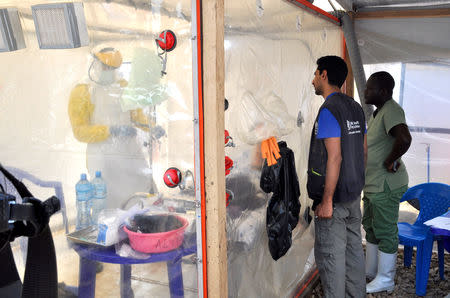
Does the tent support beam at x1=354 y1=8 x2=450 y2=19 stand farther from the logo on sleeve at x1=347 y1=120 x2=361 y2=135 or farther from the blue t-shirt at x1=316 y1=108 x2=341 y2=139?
the blue t-shirt at x1=316 y1=108 x2=341 y2=139

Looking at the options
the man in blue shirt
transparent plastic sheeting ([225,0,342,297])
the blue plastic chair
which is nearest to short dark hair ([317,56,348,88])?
the man in blue shirt

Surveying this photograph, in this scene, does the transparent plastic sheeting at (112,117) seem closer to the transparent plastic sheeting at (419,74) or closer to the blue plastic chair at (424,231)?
the blue plastic chair at (424,231)

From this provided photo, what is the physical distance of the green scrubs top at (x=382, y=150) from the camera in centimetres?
293

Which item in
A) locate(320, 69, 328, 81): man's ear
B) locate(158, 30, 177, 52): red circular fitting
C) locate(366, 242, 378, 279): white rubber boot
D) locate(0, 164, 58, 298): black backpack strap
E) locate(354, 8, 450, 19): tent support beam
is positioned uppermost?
locate(354, 8, 450, 19): tent support beam

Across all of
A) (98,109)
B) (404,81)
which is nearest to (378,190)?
(404,81)

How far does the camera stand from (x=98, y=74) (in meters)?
1.55

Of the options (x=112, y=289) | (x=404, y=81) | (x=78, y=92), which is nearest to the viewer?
(x=78, y=92)

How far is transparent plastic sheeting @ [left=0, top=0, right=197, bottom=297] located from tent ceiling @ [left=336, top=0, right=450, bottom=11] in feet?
7.99

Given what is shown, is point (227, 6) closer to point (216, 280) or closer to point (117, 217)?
point (117, 217)

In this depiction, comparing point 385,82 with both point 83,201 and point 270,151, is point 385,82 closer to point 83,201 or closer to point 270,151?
point 270,151

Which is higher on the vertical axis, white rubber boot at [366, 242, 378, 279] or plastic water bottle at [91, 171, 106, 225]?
plastic water bottle at [91, 171, 106, 225]

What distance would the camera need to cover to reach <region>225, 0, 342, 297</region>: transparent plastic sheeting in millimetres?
1925

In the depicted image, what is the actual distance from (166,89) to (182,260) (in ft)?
2.37

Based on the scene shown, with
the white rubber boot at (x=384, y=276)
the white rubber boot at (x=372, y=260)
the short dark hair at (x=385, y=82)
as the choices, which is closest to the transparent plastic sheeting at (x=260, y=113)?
the short dark hair at (x=385, y=82)
